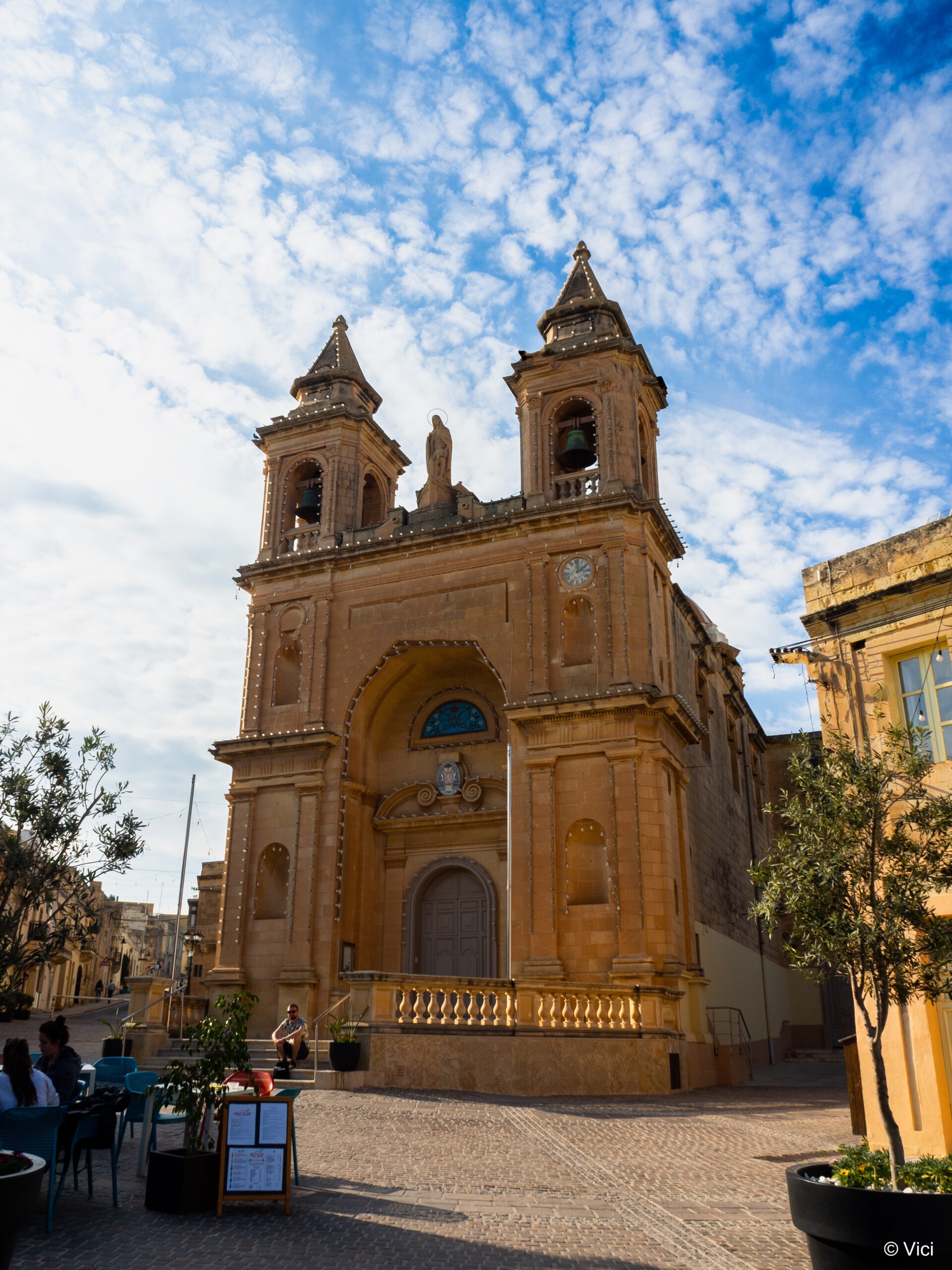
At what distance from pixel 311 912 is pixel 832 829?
54.0 feet

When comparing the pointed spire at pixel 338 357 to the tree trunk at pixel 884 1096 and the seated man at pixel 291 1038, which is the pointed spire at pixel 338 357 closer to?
the seated man at pixel 291 1038

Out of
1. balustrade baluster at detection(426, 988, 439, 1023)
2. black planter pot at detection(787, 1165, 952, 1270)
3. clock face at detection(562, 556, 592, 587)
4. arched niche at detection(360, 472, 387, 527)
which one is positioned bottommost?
black planter pot at detection(787, 1165, 952, 1270)

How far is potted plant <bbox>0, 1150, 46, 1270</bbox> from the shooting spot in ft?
17.4

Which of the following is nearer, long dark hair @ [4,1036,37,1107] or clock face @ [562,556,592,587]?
long dark hair @ [4,1036,37,1107]

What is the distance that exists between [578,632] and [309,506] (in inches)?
343

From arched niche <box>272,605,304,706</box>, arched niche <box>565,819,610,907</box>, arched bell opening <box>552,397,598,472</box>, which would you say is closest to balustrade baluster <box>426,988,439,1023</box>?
arched niche <box>565,819,610,907</box>

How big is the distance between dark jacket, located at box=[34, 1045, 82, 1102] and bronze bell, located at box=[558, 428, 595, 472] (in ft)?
57.3

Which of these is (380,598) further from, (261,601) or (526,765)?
(526,765)

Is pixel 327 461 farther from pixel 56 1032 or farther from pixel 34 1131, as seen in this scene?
pixel 34 1131

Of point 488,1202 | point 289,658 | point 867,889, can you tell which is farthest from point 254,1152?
point 289,658

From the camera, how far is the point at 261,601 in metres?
25.8

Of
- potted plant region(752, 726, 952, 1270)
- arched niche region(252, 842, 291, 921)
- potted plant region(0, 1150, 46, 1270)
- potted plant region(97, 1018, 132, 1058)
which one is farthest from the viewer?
arched niche region(252, 842, 291, 921)

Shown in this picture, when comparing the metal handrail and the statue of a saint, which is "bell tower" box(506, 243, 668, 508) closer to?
the statue of a saint

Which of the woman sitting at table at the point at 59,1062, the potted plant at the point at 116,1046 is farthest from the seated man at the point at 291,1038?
the woman sitting at table at the point at 59,1062
